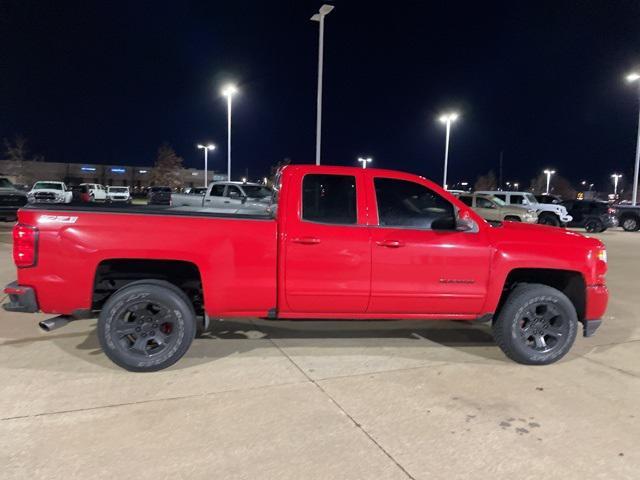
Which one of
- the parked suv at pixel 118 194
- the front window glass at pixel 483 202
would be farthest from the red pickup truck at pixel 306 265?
the parked suv at pixel 118 194

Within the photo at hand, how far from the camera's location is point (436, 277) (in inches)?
191

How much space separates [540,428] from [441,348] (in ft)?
6.25

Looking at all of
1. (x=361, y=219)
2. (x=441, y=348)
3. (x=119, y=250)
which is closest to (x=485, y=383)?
(x=441, y=348)

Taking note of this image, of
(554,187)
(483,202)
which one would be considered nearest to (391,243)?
(483,202)

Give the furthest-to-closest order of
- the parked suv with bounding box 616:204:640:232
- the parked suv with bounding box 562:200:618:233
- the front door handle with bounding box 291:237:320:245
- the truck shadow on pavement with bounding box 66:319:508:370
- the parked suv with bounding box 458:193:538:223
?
the parked suv with bounding box 616:204:640:232
the parked suv with bounding box 562:200:618:233
the parked suv with bounding box 458:193:538:223
the truck shadow on pavement with bounding box 66:319:508:370
the front door handle with bounding box 291:237:320:245

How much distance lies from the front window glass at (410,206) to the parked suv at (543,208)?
1994cm

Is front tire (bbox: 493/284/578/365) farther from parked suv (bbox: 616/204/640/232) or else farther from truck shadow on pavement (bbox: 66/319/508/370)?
parked suv (bbox: 616/204/640/232)

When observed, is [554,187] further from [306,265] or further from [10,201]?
[306,265]

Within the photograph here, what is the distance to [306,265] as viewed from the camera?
466 cm

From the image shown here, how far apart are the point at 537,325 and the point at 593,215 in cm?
2157

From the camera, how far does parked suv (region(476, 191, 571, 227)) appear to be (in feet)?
77.9

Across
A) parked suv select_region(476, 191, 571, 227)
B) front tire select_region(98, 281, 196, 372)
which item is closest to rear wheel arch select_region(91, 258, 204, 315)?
front tire select_region(98, 281, 196, 372)

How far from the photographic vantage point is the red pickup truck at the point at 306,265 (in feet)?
14.5

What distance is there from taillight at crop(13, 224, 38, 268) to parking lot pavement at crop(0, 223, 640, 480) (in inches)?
41.2
